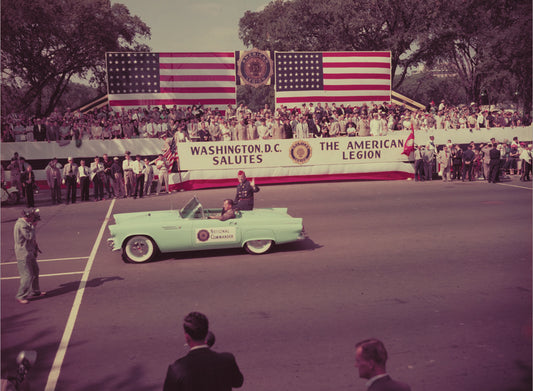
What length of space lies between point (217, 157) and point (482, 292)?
15095mm

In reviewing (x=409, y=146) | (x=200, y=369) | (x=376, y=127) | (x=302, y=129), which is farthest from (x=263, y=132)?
(x=200, y=369)

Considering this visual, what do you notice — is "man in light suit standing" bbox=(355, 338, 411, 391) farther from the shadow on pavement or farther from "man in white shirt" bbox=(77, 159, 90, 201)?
"man in white shirt" bbox=(77, 159, 90, 201)

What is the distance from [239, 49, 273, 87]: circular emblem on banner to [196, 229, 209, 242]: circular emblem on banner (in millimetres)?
20868

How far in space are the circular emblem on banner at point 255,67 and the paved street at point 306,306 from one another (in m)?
18.2

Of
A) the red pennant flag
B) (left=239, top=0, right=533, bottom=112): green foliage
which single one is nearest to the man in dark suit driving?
the red pennant flag

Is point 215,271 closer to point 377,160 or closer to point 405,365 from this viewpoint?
point 405,365

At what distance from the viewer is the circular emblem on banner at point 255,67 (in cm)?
3102

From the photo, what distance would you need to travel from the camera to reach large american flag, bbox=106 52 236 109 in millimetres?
29297

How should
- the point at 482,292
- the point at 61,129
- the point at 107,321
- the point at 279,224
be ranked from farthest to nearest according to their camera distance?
the point at 61,129 < the point at 279,224 < the point at 482,292 < the point at 107,321

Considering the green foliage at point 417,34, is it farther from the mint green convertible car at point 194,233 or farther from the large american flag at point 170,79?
the mint green convertible car at point 194,233

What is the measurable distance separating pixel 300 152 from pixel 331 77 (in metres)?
10.8

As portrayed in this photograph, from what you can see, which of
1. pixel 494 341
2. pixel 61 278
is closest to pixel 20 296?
pixel 61 278

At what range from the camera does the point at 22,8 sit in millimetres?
33438

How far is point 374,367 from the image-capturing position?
367 cm
